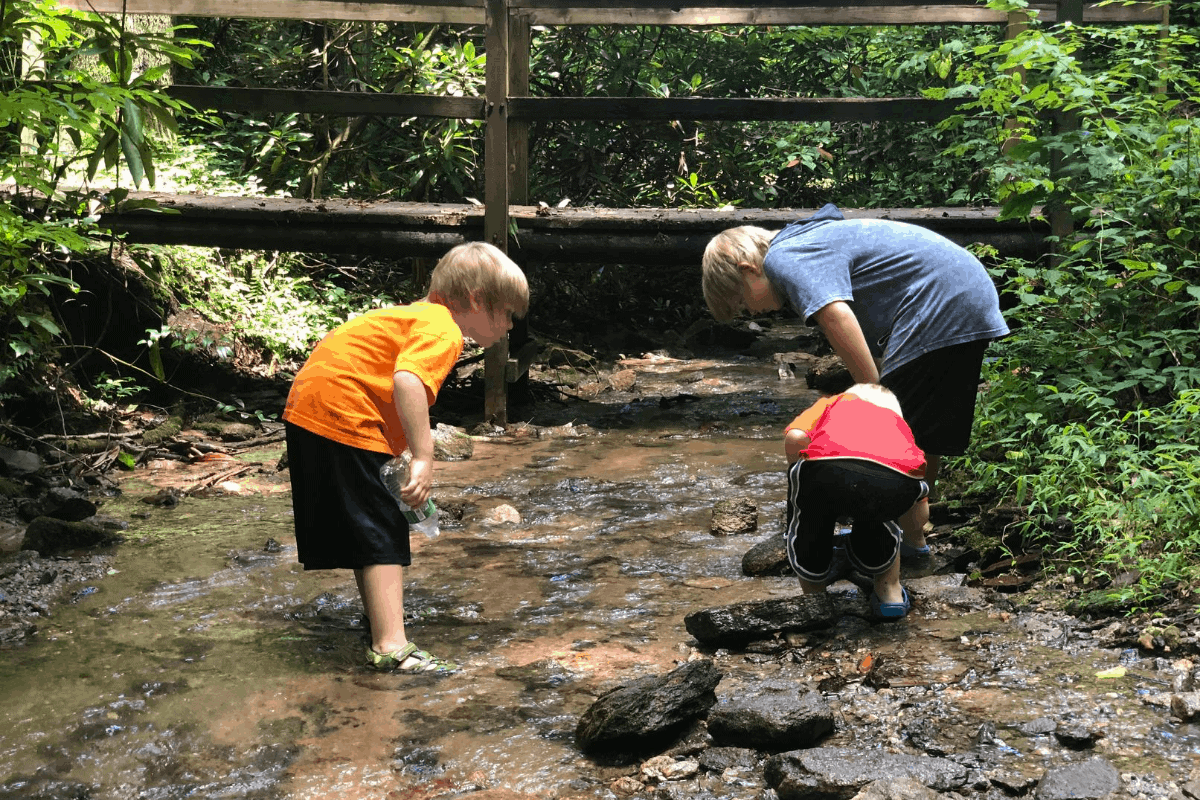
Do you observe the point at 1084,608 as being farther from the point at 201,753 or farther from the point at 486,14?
the point at 486,14

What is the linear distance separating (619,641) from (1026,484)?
1.58 meters

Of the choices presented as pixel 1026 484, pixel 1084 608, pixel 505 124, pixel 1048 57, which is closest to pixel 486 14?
pixel 505 124

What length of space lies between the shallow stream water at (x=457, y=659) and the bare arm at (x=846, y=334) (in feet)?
2.49

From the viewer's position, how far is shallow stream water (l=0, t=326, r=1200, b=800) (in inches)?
90.0

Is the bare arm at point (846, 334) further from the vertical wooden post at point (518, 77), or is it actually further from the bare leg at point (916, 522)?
the vertical wooden post at point (518, 77)

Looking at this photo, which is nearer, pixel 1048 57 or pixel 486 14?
pixel 1048 57

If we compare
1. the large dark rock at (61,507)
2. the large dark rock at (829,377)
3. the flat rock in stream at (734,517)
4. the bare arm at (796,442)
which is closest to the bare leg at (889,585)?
the bare arm at (796,442)

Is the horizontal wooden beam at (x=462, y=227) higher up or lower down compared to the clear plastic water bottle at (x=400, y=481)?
higher up

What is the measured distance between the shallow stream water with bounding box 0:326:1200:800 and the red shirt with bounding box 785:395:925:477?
506 mm

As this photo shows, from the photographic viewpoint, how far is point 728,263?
3.17 m

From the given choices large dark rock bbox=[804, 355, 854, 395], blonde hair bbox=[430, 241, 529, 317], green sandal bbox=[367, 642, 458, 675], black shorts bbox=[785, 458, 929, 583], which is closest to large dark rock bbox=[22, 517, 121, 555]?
green sandal bbox=[367, 642, 458, 675]

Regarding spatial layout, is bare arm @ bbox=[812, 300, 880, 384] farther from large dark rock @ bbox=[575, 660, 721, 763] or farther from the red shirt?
large dark rock @ bbox=[575, 660, 721, 763]

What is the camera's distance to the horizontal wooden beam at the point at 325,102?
19.6ft

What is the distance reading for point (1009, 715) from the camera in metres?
2.38
